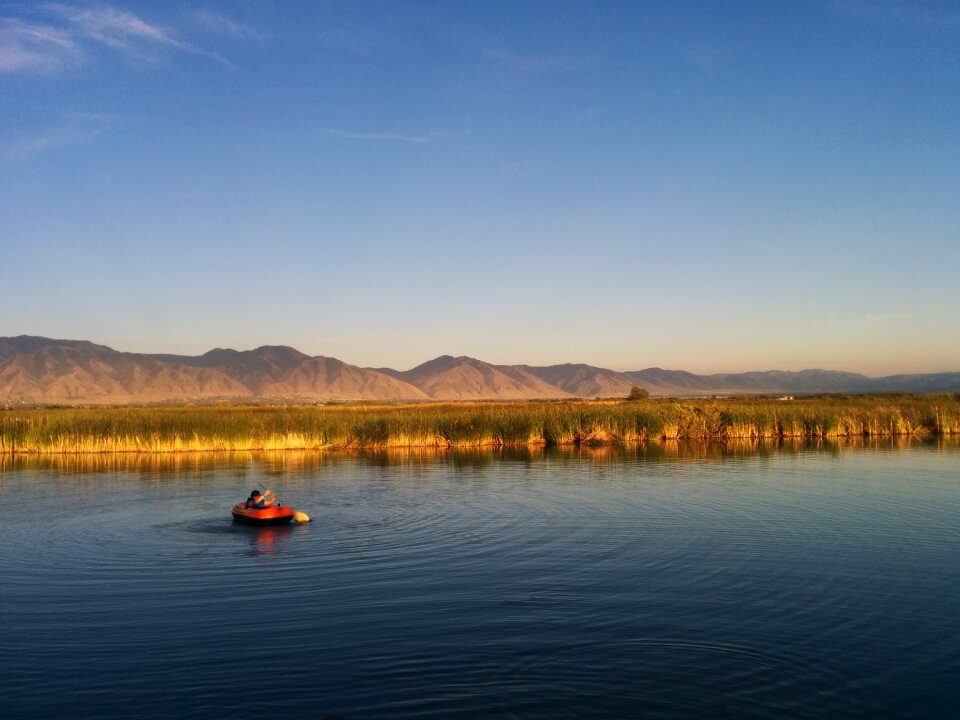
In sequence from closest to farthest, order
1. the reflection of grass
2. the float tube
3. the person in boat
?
the float tube, the person in boat, the reflection of grass

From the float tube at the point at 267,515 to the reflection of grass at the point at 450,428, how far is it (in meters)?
21.0

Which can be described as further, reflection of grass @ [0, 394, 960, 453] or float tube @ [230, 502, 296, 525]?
reflection of grass @ [0, 394, 960, 453]

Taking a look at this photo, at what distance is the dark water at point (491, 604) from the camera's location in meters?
9.05

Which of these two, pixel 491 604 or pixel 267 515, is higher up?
pixel 267 515

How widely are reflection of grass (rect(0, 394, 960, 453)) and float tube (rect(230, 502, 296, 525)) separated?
21.0 m

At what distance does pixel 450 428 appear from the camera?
1666 inches

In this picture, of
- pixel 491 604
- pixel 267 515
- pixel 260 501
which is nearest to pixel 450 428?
pixel 260 501

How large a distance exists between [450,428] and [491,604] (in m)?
30.0

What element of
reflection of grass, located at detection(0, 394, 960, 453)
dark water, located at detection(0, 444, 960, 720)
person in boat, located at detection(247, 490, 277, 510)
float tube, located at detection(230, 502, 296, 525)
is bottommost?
dark water, located at detection(0, 444, 960, 720)

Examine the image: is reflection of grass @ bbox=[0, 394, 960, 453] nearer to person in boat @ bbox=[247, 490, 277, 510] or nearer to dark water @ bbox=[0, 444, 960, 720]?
dark water @ bbox=[0, 444, 960, 720]

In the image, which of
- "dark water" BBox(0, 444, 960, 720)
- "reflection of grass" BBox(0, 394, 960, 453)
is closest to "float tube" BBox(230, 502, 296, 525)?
"dark water" BBox(0, 444, 960, 720)

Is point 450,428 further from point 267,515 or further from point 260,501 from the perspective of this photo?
point 267,515

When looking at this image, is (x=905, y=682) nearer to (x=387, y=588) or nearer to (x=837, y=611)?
(x=837, y=611)

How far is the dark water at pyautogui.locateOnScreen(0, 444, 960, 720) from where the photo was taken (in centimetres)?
905
